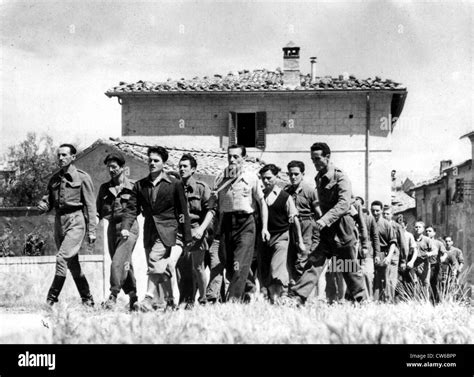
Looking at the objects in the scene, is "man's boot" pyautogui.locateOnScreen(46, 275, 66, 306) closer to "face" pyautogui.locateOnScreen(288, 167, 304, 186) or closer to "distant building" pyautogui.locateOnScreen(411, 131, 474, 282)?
"face" pyautogui.locateOnScreen(288, 167, 304, 186)

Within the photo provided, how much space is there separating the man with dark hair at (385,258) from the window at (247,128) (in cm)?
1276

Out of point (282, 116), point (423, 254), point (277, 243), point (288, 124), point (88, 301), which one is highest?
point (282, 116)

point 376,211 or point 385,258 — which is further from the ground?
point 376,211

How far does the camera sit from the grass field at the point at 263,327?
6605 mm

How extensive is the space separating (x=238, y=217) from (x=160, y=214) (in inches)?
35.6

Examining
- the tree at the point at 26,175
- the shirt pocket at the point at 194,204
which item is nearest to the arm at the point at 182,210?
the shirt pocket at the point at 194,204

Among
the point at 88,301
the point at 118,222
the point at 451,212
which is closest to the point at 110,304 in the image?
the point at 88,301

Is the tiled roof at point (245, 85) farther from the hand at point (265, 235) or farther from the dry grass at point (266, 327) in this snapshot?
the dry grass at point (266, 327)

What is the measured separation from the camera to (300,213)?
443 inches

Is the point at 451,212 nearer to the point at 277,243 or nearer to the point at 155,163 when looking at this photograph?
the point at 277,243

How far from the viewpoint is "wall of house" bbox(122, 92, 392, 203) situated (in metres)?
24.7
